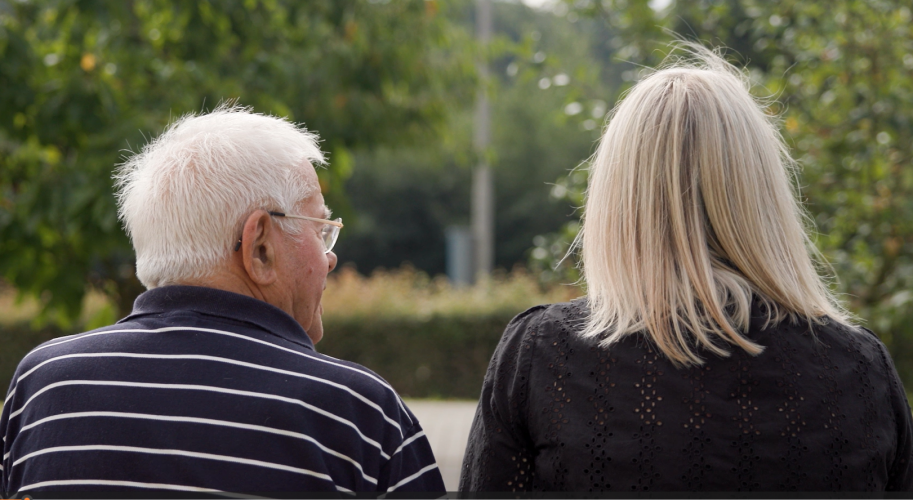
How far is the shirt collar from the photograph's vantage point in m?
1.56

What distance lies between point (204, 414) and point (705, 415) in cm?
82

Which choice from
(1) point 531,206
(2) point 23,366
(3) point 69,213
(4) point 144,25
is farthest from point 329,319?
(1) point 531,206

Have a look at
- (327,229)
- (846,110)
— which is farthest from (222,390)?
(846,110)

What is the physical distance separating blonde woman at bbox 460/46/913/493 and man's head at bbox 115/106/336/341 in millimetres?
456

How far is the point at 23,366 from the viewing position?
62.0 inches

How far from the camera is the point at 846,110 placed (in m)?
5.02

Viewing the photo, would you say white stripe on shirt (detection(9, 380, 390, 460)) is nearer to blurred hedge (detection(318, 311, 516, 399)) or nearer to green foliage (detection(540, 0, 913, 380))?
green foliage (detection(540, 0, 913, 380))

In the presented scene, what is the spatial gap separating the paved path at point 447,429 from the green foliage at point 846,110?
2.57 metres

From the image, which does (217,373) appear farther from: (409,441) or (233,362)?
(409,441)

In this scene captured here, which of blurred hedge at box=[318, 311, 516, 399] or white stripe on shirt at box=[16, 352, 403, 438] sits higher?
white stripe on shirt at box=[16, 352, 403, 438]

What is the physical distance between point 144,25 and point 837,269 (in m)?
4.10

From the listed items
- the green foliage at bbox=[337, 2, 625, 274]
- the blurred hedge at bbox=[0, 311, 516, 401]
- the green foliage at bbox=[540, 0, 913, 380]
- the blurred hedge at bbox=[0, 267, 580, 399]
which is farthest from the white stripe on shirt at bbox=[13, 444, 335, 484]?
the green foliage at bbox=[337, 2, 625, 274]

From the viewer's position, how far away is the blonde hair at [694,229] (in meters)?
1.44

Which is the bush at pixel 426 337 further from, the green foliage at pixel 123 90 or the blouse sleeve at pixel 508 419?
the blouse sleeve at pixel 508 419
